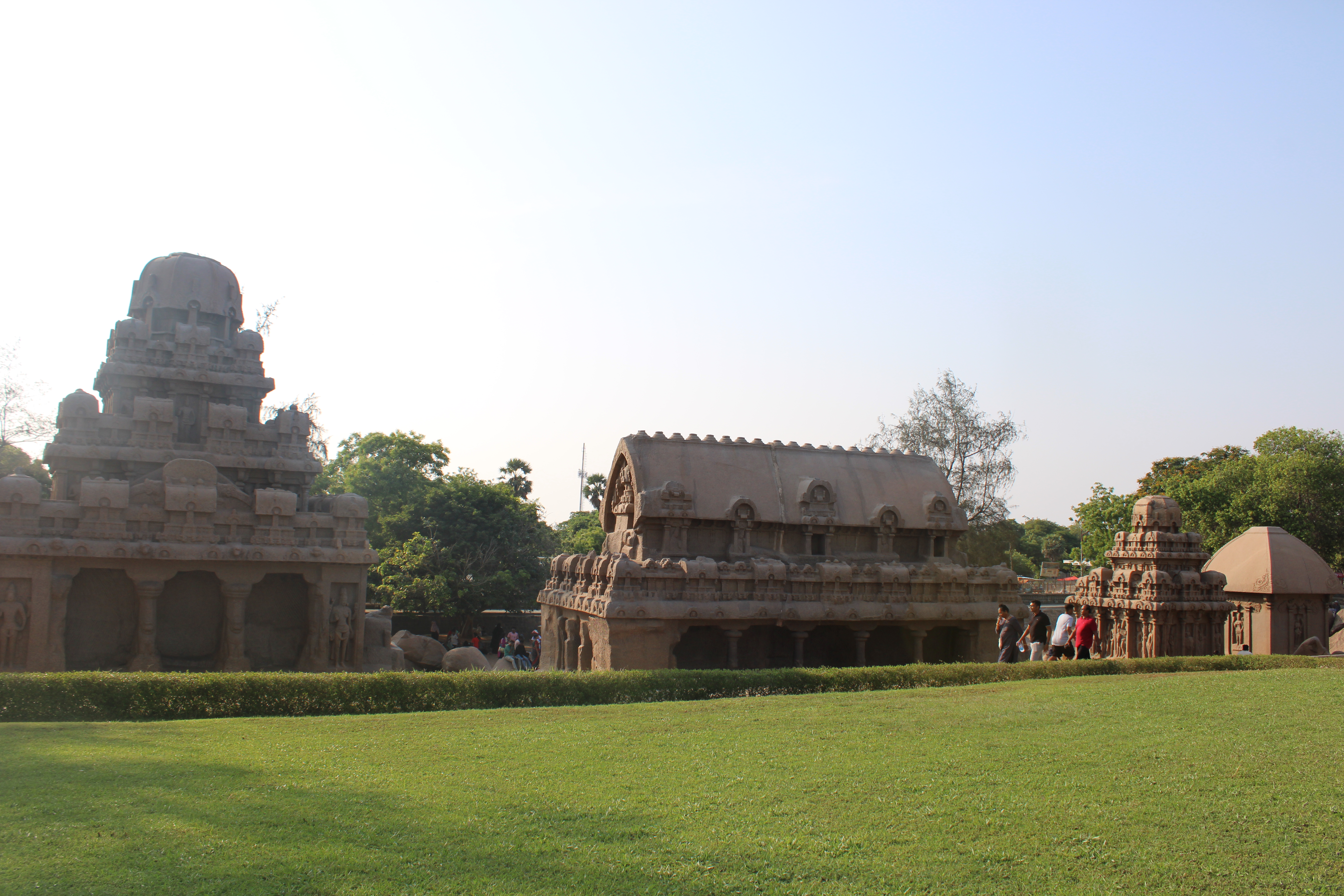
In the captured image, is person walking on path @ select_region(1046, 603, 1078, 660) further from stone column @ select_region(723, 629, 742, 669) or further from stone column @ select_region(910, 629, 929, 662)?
stone column @ select_region(723, 629, 742, 669)

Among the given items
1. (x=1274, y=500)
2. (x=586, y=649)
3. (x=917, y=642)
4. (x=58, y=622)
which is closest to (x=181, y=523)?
(x=58, y=622)

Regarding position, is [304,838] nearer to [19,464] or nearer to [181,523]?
[181,523]

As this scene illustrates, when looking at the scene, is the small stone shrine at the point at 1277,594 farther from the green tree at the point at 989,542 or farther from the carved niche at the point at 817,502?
the green tree at the point at 989,542

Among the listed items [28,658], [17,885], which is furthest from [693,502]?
[17,885]

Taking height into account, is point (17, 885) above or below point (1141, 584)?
below

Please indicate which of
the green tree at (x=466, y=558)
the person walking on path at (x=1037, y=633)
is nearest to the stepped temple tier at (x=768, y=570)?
the person walking on path at (x=1037, y=633)

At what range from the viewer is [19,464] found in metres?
35.6

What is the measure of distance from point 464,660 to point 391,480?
24.0 m

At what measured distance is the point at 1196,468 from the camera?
4606cm

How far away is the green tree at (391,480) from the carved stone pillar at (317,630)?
1607 cm

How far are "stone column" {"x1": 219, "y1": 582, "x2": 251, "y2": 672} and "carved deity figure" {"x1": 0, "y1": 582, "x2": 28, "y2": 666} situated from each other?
152 inches

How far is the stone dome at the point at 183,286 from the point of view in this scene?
950 inches

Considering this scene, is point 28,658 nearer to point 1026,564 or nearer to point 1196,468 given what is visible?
point 1196,468

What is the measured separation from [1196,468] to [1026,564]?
24.4 m
